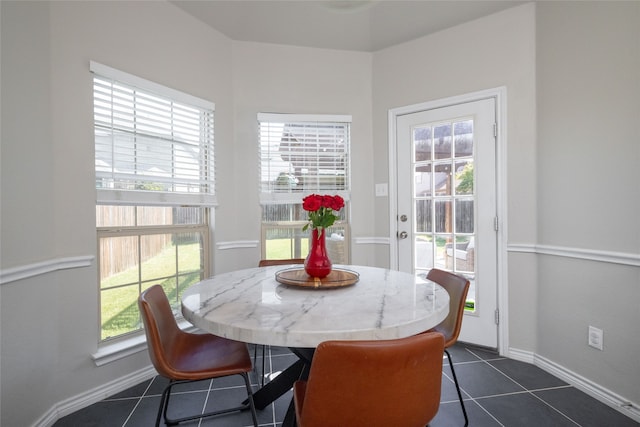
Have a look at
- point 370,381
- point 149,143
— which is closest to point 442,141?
point 149,143

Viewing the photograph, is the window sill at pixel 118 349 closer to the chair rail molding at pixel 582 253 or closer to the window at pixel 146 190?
the window at pixel 146 190

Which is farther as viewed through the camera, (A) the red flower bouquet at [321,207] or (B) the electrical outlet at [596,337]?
(B) the electrical outlet at [596,337]

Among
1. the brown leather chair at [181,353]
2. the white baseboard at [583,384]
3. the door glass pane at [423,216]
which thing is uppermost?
the door glass pane at [423,216]

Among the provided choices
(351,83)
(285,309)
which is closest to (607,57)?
(351,83)

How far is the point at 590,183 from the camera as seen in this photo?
2.02m

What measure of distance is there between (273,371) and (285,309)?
137 centimetres

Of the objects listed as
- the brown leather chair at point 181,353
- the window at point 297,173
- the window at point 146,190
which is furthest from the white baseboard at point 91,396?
the window at point 297,173

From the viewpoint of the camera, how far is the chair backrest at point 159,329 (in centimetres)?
126

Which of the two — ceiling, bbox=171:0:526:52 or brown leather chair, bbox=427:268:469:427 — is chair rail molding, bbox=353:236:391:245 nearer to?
brown leather chair, bbox=427:268:469:427

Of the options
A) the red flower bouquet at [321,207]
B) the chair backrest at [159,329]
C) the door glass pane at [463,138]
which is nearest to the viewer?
the chair backrest at [159,329]

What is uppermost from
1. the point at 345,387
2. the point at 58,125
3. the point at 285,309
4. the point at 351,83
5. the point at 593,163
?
the point at 351,83

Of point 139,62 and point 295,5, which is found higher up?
point 295,5

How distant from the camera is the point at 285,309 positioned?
1188 millimetres

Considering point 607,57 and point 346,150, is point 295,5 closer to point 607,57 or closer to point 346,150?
point 346,150
